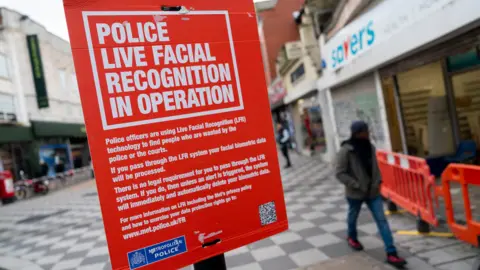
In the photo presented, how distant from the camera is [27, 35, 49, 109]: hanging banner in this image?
19.8 meters

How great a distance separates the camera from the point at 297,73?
15320 millimetres

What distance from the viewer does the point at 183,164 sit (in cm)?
157

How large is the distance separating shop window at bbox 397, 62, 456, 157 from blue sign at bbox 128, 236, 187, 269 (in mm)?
7423

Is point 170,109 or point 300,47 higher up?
point 300,47

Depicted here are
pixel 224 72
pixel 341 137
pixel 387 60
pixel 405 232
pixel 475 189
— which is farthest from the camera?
pixel 341 137

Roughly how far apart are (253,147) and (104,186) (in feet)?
2.47

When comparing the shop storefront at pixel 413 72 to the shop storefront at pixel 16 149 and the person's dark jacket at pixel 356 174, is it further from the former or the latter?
the shop storefront at pixel 16 149

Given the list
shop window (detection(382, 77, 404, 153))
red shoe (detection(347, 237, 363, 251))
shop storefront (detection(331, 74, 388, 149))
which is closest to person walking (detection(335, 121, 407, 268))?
red shoe (detection(347, 237, 363, 251))

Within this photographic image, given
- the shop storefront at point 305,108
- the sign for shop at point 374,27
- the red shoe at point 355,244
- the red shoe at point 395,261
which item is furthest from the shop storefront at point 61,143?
the red shoe at point 395,261

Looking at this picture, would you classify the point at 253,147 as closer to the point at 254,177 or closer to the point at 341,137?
the point at 254,177

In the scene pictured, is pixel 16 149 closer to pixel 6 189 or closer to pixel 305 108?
pixel 6 189

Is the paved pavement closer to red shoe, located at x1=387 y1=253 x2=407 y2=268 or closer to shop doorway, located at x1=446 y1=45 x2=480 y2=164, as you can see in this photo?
red shoe, located at x1=387 y1=253 x2=407 y2=268

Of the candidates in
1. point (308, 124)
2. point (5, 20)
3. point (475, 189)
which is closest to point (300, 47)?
point (308, 124)

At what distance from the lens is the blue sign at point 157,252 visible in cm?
145
